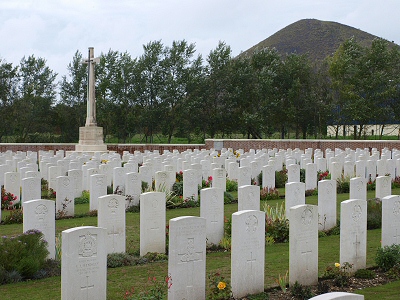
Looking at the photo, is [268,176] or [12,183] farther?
[268,176]

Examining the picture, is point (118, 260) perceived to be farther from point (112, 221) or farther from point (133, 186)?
point (133, 186)

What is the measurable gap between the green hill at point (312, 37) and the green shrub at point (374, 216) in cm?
9729

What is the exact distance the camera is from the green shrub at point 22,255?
7.30 meters

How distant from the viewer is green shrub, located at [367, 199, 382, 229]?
10727 millimetres

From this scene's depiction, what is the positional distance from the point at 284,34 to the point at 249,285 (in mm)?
111633

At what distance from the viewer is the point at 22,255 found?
7.39 metres

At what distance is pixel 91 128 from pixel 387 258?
20.4m

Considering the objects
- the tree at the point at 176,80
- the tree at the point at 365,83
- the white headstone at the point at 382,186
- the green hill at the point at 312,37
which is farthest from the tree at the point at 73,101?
the green hill at the point at 312,37

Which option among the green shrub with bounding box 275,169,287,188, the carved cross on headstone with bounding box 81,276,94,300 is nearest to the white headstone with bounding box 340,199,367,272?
the carved cross on headstone with bounding box 81,276,94,300

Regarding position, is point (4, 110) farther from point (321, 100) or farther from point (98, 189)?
point (98, 189)

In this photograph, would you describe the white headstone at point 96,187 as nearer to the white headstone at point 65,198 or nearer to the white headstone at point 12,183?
the white headstone at point 65,198

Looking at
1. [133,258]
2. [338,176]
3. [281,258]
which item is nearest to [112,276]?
[133,258]

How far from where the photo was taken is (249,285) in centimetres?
677

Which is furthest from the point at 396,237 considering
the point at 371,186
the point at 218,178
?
the point at 371,186
